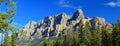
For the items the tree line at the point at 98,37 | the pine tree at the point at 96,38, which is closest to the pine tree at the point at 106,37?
the tree line at the point at 98,37

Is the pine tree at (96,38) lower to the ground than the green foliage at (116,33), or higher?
higher

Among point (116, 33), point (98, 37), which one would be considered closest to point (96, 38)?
point (98, 37)

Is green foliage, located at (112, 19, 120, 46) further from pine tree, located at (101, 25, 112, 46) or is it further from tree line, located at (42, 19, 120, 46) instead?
pine tree, located at (101, 25, 112, 46)

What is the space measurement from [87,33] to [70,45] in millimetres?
19367

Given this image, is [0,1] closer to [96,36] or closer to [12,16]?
[12,16]

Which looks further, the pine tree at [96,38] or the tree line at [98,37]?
the pine tree at [96,38]

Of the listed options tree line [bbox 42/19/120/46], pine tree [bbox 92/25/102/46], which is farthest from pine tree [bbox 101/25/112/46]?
pine tree [bbox 92/25/102/46]

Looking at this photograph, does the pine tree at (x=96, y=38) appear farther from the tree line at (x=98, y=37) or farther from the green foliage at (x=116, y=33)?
the green foliage at (x=116, y=33)

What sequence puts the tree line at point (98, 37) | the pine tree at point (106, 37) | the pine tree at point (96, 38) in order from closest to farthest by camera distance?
the tree line at point (98, 37) → the pine tree at point (106, 37) → the pine tree at point (96, 38)

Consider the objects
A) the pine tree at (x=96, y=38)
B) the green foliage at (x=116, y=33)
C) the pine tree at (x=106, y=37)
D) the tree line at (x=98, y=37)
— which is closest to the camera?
the green foliage at (x=116, y=33)

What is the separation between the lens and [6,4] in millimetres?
25359

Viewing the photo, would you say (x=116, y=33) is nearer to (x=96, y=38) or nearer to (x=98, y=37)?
(x=98, y=37)

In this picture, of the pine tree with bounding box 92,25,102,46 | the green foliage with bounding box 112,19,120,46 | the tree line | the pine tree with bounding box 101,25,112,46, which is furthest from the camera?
the pine tree with bounding box 92,25,102,46

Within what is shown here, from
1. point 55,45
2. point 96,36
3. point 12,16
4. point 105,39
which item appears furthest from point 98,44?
point 12,16
